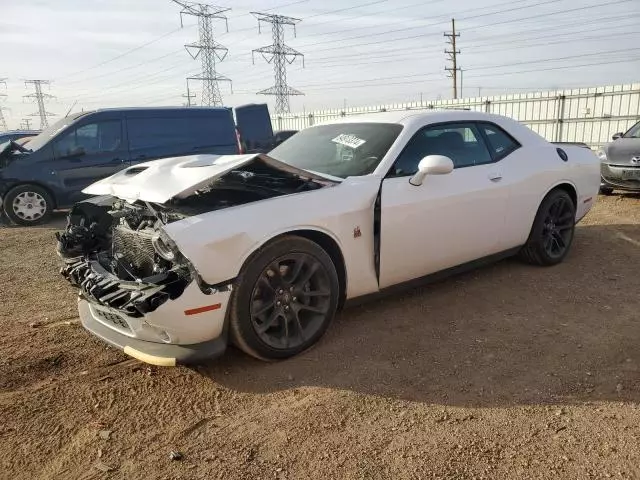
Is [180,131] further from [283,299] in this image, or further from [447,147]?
[283,299]

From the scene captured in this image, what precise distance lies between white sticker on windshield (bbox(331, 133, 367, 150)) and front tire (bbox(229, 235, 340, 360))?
3.60 ft

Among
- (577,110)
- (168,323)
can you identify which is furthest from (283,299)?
(577,110)

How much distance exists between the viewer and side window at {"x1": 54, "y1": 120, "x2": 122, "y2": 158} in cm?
855

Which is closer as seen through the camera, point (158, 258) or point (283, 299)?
point (158, 258)

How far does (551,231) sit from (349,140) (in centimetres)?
233

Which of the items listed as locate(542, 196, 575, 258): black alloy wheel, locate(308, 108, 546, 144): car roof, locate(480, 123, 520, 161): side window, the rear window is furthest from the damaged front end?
the rear window

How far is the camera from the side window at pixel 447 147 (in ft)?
12.4

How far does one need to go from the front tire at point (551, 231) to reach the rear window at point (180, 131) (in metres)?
6.62

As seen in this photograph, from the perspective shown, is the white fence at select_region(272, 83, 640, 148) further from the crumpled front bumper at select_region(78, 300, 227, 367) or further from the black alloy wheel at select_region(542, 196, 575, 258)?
the crumpled front bumper at select_region(78, 300, 227, 367)

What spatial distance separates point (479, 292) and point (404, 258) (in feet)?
3.51

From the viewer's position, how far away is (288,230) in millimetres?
3059

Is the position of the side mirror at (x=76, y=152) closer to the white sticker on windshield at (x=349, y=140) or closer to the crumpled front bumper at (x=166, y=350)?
the white sticker on windshield at (x=349, y=140)

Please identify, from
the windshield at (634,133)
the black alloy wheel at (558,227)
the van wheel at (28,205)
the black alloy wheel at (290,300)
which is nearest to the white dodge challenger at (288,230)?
the black alloy wheel at (290,300)

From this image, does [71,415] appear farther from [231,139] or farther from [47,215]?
[231,139]
